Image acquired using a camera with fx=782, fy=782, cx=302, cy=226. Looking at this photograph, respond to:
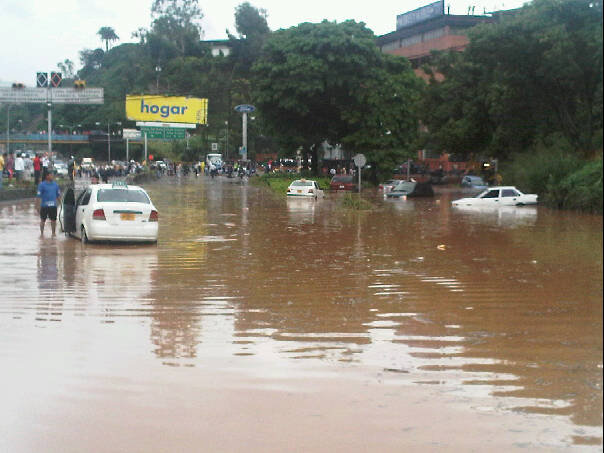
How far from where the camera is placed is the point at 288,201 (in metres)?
42.4

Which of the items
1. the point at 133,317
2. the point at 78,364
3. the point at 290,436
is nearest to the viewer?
the point at 290,436

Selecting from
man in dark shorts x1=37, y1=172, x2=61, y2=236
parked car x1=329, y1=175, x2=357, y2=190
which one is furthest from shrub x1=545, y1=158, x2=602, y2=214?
parked car x1=329, y1=175, x2=357, y2=190

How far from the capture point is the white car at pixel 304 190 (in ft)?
153

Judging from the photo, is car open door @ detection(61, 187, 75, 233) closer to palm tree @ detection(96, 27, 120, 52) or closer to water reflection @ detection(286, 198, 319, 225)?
water reflection @ detection(286, 198, 319, 225)

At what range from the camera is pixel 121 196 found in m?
18.3

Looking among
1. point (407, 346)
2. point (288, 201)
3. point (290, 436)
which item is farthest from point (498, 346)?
point (288, 201)

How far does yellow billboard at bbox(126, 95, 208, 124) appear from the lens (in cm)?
8194

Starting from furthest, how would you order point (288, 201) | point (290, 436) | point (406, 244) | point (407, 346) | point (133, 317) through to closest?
point (288, 201), point (406, 244), point (133, 317), point (407, 346), point (290, 436)

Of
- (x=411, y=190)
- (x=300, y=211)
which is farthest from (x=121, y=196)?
(x=411, y=190)

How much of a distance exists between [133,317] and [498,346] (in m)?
4.45

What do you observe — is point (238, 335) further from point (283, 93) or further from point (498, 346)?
point (283, 93)

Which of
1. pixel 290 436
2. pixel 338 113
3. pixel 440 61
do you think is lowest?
pixel 290 436

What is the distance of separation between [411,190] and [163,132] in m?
40.1

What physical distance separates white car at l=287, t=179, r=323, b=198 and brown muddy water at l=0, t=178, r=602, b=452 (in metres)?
30.8
